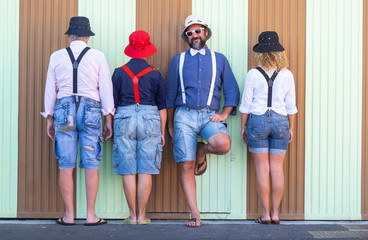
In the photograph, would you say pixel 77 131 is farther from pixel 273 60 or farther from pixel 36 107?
pixel 273 60

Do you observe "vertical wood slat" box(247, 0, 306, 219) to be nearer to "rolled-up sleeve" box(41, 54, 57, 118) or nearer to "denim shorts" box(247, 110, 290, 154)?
"denim shorts" box(247, 110, 290, 154)

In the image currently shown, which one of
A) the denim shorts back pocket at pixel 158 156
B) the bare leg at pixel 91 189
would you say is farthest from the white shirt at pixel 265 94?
the bare leg at pixel 91 189

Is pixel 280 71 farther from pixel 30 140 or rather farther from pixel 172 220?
pixel 30 140

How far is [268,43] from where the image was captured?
5.84 metres

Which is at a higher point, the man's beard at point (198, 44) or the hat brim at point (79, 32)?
the hat brim at point (79, 32)

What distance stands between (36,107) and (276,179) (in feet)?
9.17

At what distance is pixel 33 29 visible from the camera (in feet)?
20.3

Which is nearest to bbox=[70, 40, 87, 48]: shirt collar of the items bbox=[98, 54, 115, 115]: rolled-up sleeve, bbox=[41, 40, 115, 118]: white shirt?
bbox=[41, 40, 115, 118]: white shirt

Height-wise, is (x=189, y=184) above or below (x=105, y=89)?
below

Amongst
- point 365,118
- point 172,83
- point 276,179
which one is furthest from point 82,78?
point 365,118

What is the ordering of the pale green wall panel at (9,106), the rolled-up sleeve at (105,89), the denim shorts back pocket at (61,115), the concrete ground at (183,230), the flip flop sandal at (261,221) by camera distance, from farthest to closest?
the pale green wall panel at (9,106) → the flip flop sandal at (261,221) → the rolled-up sleeve at (105,89) → the denim shorts back pocket at (61,115) → the concrete ground at (183,230)

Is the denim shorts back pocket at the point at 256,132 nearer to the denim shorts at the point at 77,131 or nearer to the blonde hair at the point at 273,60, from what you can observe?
the blonde hair at the point at 273,60

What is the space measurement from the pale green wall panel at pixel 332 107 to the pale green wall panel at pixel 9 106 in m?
3.30

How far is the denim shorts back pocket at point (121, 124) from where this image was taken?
5.75 m
